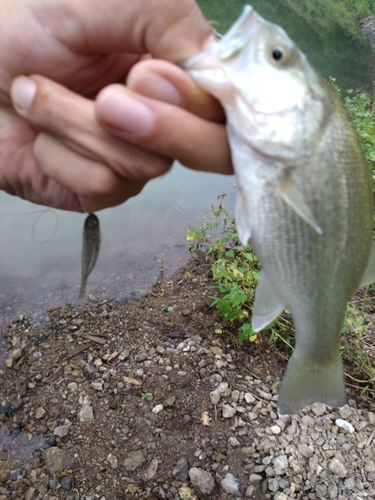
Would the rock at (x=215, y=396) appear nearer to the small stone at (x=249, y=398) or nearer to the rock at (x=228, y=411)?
the rock at (x=228, y=411)

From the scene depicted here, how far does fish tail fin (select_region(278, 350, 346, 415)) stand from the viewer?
184cm

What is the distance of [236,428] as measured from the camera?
2.96m

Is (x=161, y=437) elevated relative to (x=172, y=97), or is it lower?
lower

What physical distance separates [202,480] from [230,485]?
0.61ft

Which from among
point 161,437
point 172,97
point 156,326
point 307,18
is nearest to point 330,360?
point 172,97

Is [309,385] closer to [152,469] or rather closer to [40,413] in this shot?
[152,469]

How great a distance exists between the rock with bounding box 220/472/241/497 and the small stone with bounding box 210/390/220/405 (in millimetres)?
527

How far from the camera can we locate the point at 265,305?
1740 mm

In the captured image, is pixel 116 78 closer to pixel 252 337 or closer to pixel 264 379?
pixel 252 337

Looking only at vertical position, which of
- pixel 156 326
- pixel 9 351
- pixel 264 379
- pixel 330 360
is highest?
pixel 330 360

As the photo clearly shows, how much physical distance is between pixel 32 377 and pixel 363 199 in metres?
2.88

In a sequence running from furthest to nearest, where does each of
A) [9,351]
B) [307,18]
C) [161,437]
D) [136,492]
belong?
[307,18], [9,351], [161,437], [136,492]

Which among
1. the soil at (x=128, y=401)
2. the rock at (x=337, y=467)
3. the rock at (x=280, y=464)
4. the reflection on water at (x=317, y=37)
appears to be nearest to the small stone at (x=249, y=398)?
the soil at (x=128, y=401)

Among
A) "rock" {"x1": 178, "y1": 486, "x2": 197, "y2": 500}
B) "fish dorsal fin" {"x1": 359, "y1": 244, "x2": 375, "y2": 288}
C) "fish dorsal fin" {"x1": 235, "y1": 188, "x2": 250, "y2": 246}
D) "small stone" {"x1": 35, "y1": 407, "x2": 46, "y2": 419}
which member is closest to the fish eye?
"fish dorsal fin" {"x1": 235, "y1": 188, "x2": 250, "y2": 246}
